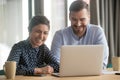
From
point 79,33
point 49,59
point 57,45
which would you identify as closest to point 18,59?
point 49,59

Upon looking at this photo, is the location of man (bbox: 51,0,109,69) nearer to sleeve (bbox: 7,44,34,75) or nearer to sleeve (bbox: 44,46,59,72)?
sleeve (bbox: 44,46,59,72)

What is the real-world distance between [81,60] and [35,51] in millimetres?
581

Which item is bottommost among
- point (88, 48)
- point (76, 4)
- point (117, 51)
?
point (117, 51)

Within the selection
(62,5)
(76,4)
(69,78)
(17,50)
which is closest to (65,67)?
(69,78)

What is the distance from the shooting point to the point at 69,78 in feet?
5.73

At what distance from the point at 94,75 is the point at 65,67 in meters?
0.24

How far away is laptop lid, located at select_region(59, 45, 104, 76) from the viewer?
175 cm

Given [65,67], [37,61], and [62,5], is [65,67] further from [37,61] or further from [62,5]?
[62,5]

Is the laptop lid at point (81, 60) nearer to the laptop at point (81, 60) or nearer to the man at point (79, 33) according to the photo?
the laptop at point (81, 60)

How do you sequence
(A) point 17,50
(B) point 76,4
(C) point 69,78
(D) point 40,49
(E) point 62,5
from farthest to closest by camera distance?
(E) point 62,5
(B) point 76,4
(D) point 40,49
(A) point 17,50
(C) point 69,78

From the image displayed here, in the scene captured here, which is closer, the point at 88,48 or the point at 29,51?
the point at 88,48

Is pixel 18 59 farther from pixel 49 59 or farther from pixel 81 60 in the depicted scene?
pixel 81 60

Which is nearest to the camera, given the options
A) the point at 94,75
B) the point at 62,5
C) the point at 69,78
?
the point at 69,78

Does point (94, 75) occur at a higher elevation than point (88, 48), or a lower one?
lower
